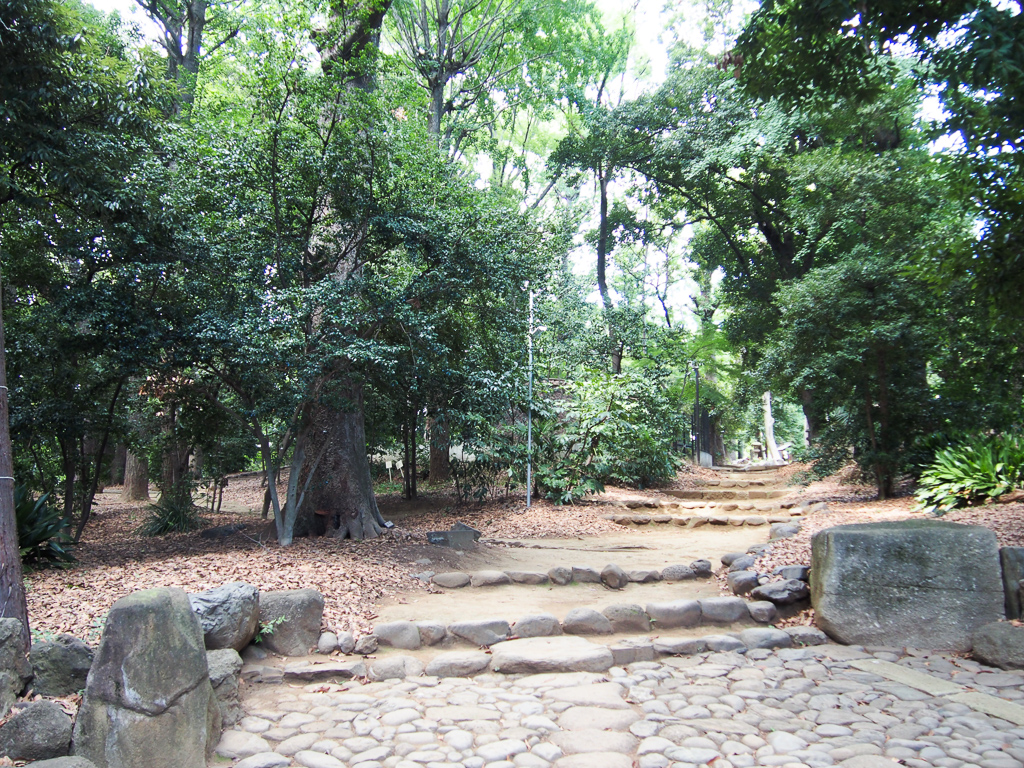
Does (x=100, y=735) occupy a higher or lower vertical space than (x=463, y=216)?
lower

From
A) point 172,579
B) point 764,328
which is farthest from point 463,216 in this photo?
point 764,328

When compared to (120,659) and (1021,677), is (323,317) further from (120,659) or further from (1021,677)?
(1021,677)

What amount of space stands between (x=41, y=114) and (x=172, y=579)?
3862 millimetres

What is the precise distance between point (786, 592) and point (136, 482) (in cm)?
1230

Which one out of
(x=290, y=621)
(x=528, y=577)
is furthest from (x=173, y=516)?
(x=290, y=621)

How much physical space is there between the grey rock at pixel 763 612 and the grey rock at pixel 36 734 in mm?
4493

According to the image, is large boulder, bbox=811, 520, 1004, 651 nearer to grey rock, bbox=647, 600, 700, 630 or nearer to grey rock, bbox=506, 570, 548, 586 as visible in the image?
grey rock, bbox=647, 600, 700, 630

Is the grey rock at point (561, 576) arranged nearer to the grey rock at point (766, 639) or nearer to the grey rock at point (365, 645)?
the grey rock at point (766, 639)

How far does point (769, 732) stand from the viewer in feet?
10.5

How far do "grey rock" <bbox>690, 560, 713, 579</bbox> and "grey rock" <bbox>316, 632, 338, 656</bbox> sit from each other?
3.67 metres

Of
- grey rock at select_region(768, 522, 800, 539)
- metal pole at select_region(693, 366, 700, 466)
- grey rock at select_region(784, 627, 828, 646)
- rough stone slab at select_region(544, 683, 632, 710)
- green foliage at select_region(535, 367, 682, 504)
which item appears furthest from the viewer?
metal pole at select_region(693, 366, 700, 466)

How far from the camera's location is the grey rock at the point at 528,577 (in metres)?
6.05

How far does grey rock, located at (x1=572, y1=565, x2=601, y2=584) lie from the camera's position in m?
6.12

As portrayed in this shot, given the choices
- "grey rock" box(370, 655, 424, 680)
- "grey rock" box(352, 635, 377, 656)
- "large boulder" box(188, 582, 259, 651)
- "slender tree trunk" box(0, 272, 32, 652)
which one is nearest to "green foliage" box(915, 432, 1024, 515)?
"grey rock" box(370, 655, 424, 680)
